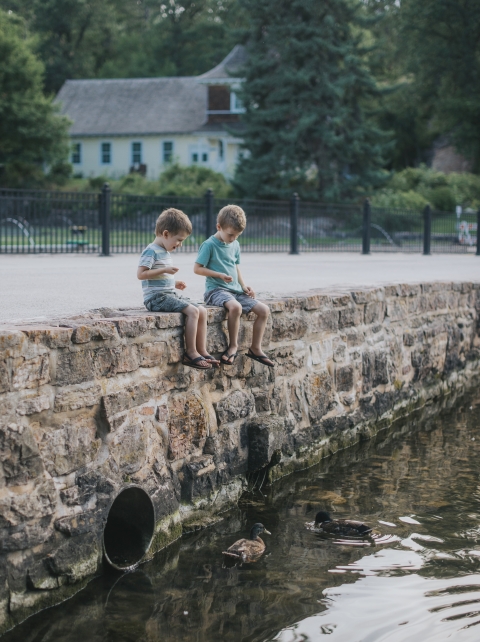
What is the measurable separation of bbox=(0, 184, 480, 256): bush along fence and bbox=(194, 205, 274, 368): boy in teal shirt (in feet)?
35.2

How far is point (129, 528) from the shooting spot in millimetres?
5637

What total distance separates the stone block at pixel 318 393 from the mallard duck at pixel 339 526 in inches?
73.5

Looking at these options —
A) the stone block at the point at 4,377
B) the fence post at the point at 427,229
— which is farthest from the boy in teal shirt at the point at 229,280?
→ the fence post at the point at 427,229

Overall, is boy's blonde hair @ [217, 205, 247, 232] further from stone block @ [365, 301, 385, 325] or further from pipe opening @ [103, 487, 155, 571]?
stone block @ [365, 301, 385, 325]

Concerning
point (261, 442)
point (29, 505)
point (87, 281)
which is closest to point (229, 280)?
point (261, 442)

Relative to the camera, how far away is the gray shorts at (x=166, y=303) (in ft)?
19.5

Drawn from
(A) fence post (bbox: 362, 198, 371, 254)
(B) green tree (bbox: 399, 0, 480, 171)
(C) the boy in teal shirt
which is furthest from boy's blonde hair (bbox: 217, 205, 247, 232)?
(B) green tree (bbox: 399, 0, 480, 171)

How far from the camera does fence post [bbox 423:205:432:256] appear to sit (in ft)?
88.1

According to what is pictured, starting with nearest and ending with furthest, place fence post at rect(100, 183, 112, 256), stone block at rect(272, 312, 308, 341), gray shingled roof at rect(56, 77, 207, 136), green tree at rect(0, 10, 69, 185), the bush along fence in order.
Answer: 1. stone block at rect(272, 312, 308, 341)
2. fence post at rect(100, 183, 112, 256)
3. the bush along fence
4. green tree at rect(0, 10, 69, 185)
5. gray shingled roof at rect(56, 77, 207, 136)

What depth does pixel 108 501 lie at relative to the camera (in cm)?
518

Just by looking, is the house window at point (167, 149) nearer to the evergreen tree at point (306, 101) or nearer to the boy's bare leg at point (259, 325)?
the evergreen tree at point (306, 101)

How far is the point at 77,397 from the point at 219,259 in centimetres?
202

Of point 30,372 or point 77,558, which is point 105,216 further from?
point 30,372

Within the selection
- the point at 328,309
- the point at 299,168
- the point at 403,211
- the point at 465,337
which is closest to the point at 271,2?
the point at 299,168
